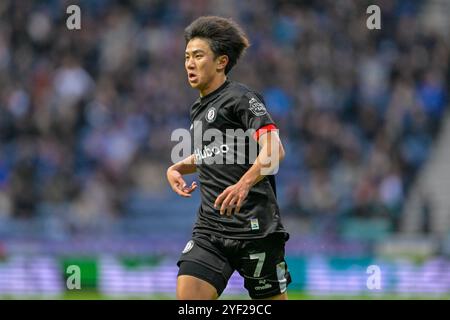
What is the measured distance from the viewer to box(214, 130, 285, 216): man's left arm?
646 centimetres

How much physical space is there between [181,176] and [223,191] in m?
0.75

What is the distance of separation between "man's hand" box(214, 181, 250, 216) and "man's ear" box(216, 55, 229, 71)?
1058 mm

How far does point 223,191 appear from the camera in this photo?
6.83 m

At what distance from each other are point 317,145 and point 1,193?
18.3ft

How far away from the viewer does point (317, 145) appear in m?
18.1

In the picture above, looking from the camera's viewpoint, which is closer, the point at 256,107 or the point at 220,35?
the point at 256,107

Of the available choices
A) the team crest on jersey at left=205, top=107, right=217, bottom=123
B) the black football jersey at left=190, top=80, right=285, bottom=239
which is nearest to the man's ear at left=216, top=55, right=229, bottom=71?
the black football jersey at left=190, top=80, right=285, bottom=239

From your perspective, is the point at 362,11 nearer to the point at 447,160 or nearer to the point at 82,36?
the point at 447,160

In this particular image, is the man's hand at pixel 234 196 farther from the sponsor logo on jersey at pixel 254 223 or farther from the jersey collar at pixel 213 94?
the jersey collar at pixel 213 94

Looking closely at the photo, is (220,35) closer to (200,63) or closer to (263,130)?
(200,63)

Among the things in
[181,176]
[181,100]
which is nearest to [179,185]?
[181,176]

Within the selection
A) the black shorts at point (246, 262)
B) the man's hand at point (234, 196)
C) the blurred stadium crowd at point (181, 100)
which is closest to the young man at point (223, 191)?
the black shorts at point (246, 262)

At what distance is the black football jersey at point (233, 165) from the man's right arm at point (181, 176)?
17cm

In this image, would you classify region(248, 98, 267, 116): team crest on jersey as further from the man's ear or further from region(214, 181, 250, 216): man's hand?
region(214, 181, 250, 216): man's hand
